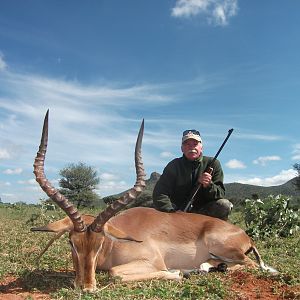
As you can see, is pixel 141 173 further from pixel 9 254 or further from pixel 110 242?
pixel 9 254

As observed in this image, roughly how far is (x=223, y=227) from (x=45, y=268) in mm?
2670

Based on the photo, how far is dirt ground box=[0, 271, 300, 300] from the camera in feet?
17.1

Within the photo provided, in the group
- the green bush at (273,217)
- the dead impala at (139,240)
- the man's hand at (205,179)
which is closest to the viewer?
the dead impala at (139,240)

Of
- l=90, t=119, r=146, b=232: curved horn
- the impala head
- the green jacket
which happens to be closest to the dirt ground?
the impala head

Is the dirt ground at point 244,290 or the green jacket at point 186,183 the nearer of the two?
the dirt ground at point 244,290

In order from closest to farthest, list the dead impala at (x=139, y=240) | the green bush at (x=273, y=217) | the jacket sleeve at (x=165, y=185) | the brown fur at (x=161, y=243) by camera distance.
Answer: the dead impala at (x=139, y=240), the brown fur at (x=161, y=243), the jacket sleeve at (x=165, y=185), the green bush at (x=273, y=217)

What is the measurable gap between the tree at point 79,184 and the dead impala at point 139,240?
31.0 meters

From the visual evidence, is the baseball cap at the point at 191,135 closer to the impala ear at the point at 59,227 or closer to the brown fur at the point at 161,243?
the brown fur at the point at 161,243

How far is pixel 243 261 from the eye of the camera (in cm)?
689

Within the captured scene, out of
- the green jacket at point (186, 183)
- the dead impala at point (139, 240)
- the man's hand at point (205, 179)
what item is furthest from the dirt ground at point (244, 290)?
the green jacket at point (186, 183)

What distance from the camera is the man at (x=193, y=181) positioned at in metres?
8.77

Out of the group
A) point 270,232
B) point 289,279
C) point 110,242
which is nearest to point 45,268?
point 110,242

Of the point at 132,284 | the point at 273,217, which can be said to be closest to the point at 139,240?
the point at 132,284

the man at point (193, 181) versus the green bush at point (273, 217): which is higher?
the man at point (193, 181)
